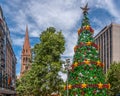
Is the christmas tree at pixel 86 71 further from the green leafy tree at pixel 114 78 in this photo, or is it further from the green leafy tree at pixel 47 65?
the green leafy tree at pixel 114 78

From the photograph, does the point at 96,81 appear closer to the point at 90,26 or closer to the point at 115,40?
the point at 90,26

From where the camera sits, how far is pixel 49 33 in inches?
1692

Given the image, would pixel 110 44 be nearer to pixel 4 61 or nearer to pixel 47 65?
pixel 4 61

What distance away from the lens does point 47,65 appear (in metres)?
41.6

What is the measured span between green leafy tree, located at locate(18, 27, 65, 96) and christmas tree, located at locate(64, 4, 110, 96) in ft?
18.9

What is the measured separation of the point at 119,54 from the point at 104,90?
227ft

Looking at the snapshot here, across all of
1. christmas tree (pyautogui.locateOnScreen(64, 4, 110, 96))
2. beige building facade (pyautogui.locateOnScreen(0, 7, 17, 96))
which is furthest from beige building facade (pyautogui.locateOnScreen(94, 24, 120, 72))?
christmas tree (pyautogui.locateOnScreen(64, 4, 110, 96))

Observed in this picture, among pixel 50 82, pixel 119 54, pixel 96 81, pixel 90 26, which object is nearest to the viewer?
pixel 96 81

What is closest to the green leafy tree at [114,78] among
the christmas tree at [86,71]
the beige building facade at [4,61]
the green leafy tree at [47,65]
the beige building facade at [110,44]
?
the green leafy tree at [47,65]

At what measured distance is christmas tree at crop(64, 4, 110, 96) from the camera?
33.5 m

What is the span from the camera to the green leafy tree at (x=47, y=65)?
40594 mm

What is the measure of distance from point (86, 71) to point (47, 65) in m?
8.92

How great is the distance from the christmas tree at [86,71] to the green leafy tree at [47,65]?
18.9ft

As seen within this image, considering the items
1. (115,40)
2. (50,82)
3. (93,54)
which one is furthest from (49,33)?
(115,40)
